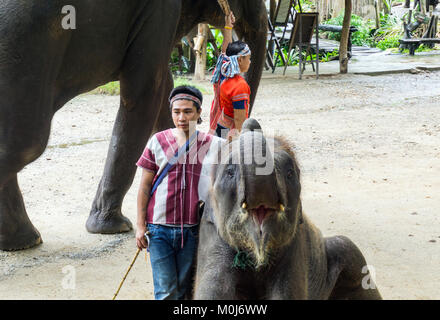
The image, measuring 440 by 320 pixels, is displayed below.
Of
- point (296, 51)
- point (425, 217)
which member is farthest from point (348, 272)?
point (296, 51)

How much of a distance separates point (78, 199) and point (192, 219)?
2931 millimetres

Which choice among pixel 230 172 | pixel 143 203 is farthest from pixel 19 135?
pixel 230 172

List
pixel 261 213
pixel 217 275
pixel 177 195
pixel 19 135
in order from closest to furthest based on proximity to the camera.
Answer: pixel 261 213 < pixel 217 275 < pixel 177 195 < pixel 19 135

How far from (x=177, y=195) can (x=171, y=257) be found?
0.89ft

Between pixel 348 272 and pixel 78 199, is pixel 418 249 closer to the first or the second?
pixel 348 272

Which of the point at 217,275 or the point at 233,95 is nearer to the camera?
the point at 217,275

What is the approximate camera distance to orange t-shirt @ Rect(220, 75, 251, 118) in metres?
4.14

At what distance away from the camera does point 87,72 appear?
3.68 meters

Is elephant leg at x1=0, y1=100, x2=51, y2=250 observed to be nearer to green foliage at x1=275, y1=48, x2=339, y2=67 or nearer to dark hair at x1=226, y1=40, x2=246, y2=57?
dark hair at x1=226, y1=40, x2=246, y2=57

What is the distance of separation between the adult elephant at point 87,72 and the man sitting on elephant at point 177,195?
919mm

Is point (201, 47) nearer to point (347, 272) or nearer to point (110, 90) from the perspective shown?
point (110, 90)

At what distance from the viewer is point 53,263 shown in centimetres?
395

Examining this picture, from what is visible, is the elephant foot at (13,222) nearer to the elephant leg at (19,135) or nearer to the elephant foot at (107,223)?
the elephant foot at (107,223)

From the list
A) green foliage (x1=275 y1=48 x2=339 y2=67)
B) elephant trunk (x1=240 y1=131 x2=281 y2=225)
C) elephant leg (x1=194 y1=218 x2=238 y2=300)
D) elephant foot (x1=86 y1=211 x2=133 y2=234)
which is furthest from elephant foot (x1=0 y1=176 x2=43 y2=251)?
green foliage (x1=275 y1=48 x2=339 y2=67)
